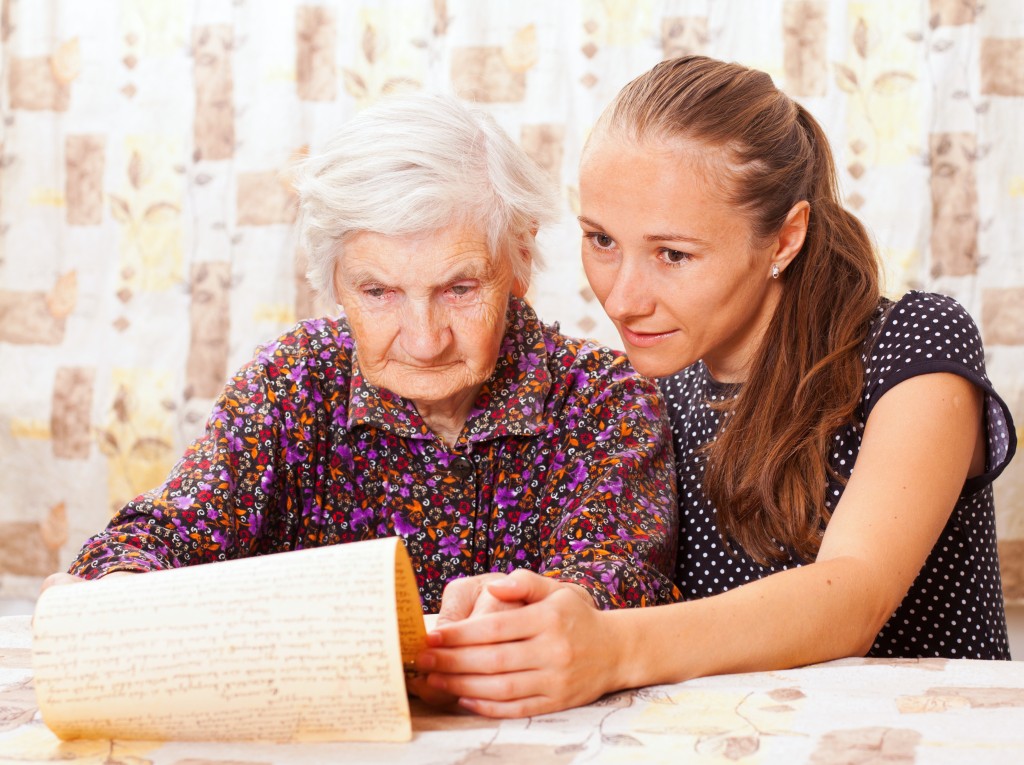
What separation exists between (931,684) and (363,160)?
82 cm

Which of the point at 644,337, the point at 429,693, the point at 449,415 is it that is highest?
the point at 644,337

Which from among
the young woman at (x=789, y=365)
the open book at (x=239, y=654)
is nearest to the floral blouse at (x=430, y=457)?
the young woman at (x=789, y=365)

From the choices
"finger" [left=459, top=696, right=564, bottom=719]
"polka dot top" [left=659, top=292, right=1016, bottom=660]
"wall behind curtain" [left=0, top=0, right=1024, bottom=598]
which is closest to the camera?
"finger" [left=459, top=696, right=564, bottom=719]

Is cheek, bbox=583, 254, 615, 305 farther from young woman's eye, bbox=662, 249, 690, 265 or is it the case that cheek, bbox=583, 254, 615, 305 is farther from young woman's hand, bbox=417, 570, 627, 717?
young woman's hand, bbox=417, 570, 627, 717

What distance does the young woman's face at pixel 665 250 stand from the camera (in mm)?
1317

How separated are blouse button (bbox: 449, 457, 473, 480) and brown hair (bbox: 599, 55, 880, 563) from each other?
31 cm

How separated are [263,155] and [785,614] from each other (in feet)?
5.84

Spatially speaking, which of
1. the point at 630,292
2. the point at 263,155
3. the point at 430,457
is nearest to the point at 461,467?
the point at 430,457

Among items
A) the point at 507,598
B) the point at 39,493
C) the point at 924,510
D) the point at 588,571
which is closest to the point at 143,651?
the point at 507,598

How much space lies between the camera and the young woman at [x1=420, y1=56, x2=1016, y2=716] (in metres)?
1.19

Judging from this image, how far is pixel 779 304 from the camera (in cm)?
146

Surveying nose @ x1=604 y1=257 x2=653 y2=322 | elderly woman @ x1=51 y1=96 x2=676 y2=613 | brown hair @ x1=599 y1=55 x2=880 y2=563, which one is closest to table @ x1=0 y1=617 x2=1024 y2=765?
elderly woman @ x1=51 y1=96 x2=676 y2=613

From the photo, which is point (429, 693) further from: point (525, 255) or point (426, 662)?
point (525, 255)

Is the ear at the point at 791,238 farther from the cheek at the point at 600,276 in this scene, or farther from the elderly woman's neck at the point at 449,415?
the elderly woman's neck at the point at 449,415
